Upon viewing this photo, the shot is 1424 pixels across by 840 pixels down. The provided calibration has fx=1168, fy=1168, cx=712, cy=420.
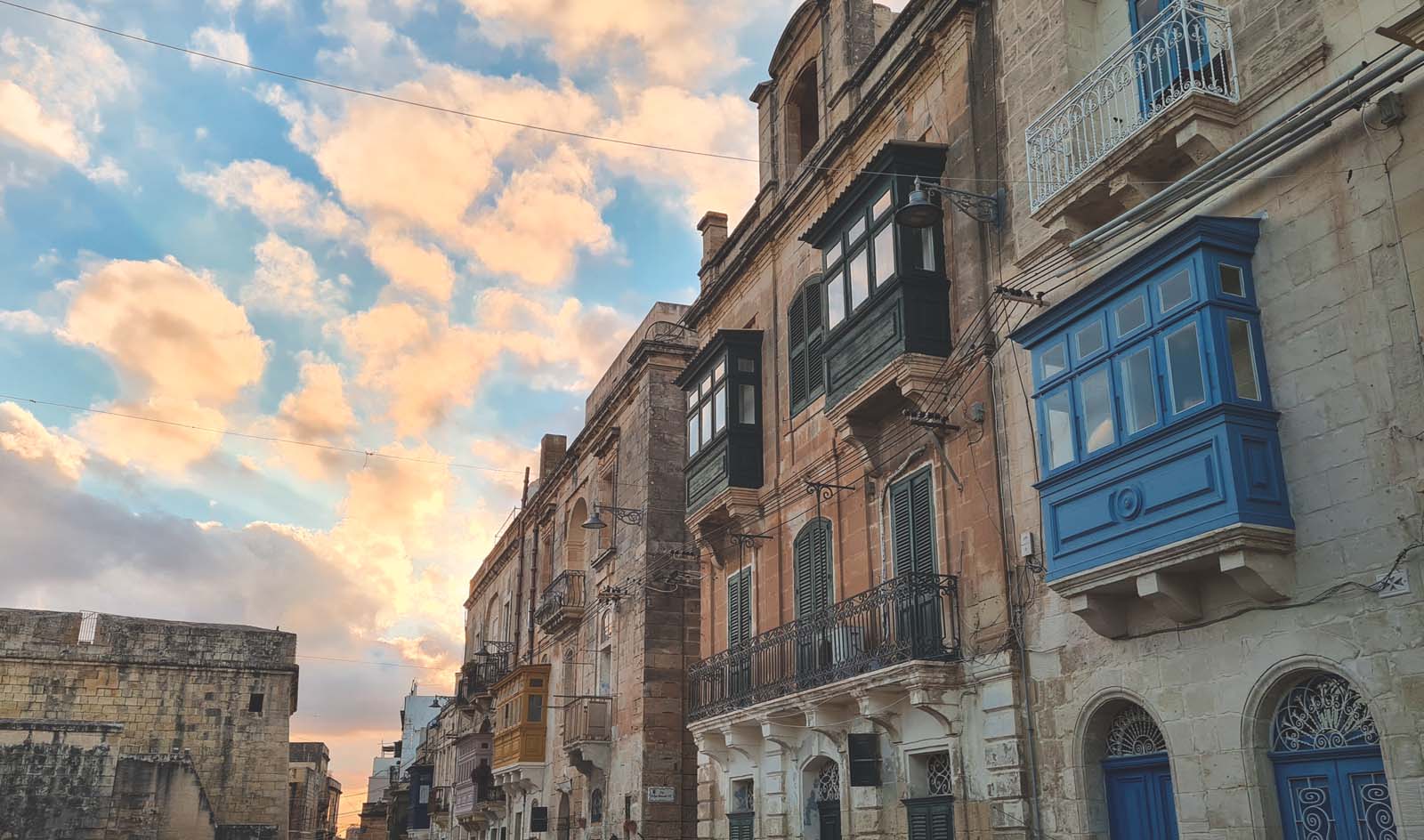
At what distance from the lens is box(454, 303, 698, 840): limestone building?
22.0 meters

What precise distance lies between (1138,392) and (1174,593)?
1.63 m

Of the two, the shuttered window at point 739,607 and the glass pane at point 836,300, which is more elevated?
the glass pane at point 836,300

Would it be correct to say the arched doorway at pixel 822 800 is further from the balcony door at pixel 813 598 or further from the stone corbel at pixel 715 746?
the stone corbel at pixel 715 746

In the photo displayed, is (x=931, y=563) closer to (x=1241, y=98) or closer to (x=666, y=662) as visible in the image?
(x=1241, y=98)

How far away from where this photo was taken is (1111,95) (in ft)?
35.3

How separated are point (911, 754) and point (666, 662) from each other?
9.87 metres

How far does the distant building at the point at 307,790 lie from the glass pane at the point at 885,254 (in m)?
54.4

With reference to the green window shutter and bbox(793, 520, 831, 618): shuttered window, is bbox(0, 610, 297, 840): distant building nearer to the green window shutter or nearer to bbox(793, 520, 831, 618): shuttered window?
bbox(793, 520, 831, 618): shuttered window

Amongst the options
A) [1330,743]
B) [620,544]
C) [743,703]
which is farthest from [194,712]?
[1330,743]

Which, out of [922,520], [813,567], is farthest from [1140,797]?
[813,567]

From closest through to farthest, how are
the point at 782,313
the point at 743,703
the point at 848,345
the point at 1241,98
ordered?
1. the point at 1241,98
2. the point at 848,345
3. the point at 743,703
4. the point at 782,313

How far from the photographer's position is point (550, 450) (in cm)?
3597

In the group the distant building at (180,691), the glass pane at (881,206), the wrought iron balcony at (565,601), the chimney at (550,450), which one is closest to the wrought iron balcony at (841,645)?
the glass pane at (881,206)

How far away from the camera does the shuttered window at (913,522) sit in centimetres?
1334
